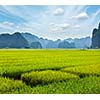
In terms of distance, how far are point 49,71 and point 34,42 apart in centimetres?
53

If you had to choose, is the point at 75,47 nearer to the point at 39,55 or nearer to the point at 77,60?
the point at 77,60

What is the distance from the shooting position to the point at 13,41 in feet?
14.9

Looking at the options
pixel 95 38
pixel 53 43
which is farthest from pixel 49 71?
pixel 95 38

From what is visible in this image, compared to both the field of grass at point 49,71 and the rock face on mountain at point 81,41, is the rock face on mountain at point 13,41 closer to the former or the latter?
the field of grass at point 49,71

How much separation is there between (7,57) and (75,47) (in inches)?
38.5

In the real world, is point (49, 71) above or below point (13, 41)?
below

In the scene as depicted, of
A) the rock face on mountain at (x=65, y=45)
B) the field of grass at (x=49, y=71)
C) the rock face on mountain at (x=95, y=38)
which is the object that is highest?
the rock face on mountain at (x=95, y=38)

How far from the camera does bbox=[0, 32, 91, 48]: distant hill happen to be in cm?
446

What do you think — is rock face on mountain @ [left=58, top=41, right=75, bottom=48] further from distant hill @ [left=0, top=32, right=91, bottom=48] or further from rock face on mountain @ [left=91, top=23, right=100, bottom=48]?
rock face on mountain @ [left=91, top=23, right=100, bottom=48]

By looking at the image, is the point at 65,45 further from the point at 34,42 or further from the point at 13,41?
the point at 13,41

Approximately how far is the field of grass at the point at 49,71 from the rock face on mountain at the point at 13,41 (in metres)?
0.07

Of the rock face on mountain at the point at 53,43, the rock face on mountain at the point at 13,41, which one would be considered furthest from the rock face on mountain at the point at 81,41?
the rock face on mountain at the point at 13,41

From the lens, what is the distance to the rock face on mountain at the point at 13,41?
4.45 metres
